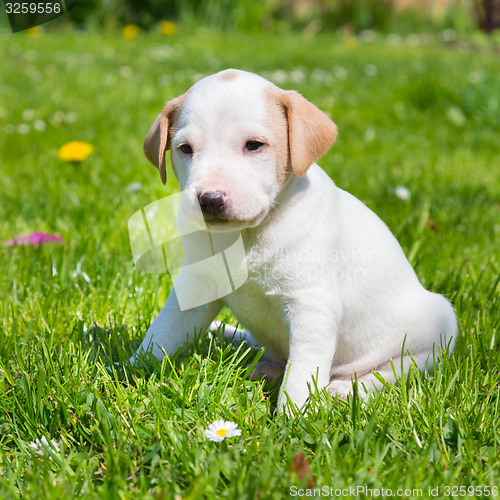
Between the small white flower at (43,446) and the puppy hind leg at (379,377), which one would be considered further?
the puppy hind leg at (379,377)

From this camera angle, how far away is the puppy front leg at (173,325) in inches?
94.3

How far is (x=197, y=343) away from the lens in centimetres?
241

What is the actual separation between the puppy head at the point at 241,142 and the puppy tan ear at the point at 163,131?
0.07 feet

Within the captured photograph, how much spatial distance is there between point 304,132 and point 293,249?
389mm

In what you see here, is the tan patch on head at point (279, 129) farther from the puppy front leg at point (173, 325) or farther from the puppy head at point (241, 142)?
the puppy front leg at point (173, 325)

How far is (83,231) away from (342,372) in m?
1.80

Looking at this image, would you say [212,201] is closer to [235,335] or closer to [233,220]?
[233,220]

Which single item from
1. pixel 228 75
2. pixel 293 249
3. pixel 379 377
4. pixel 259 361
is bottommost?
pixel 259 361

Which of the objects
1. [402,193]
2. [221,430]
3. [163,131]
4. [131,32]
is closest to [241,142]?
[163,131]

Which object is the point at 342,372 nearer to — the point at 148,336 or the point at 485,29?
the point at 148,336

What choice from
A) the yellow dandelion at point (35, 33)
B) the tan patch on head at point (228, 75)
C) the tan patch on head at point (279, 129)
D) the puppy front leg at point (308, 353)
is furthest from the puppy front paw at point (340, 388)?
the yellow dandelion at point (35, 33)

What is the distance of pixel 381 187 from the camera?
15.0 feet

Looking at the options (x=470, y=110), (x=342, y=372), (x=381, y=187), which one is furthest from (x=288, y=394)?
(x=470, y=110)

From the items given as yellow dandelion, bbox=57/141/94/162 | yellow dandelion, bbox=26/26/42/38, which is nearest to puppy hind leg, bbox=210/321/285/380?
yellow dandelion, bbox=57/141/94/162
